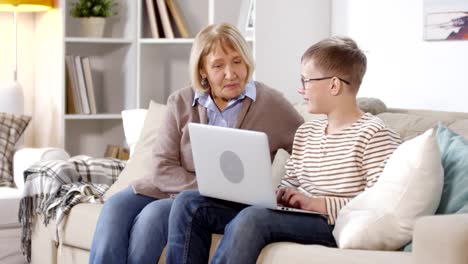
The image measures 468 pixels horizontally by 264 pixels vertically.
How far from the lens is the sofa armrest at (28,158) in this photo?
13.6 ft

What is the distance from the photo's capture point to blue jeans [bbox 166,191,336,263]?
249 cm

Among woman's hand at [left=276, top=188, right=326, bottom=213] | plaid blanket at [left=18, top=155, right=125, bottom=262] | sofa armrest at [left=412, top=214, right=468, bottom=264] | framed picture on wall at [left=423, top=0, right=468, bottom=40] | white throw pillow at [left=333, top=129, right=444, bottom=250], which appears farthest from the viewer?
framed picture on wall at [left=423, top=0, right=468, bottom=40]

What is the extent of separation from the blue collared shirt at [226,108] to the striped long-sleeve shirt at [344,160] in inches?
15.7

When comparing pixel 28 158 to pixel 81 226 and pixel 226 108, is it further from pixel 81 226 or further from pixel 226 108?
pixel 226 108

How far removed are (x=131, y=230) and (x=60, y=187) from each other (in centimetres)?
67

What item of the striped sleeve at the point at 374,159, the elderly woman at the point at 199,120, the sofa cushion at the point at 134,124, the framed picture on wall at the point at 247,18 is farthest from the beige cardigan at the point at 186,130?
the framed picture on wall at the point at 247,18

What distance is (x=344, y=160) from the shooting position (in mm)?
2639

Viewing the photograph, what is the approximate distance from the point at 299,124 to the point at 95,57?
222 centimetres

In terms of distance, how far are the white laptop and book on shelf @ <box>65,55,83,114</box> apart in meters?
2.28

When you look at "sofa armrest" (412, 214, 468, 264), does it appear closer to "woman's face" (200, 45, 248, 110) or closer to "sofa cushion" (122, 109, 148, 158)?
"woman's face" (200, 45, 248, 110)

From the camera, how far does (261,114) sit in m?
3.12

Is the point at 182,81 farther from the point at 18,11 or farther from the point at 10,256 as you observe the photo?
the point at 10,256

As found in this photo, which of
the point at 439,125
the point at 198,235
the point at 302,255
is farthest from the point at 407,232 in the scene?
the point at 198,235

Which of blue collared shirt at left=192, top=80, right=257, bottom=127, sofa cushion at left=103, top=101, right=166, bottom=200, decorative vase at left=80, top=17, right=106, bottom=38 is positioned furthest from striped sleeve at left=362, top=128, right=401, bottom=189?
decorative vase at left=80, top=17, right=106, bottom=38
